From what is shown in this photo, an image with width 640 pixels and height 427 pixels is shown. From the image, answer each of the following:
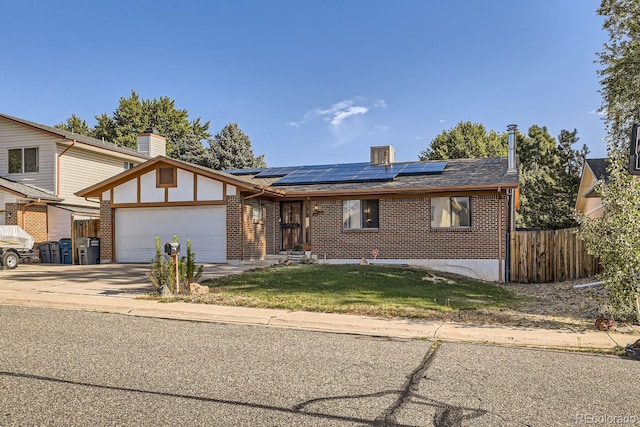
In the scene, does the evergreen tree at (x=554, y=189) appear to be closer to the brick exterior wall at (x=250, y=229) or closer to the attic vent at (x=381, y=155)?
the attic vent at (x=381, y=155)

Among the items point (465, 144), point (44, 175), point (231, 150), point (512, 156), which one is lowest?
point (44, 175)

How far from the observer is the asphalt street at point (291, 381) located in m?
4.48

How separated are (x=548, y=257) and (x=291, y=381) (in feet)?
47.5

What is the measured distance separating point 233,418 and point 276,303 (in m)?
6.19

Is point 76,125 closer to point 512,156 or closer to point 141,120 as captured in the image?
point 141,120

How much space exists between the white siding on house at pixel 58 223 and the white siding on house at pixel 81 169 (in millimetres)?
657

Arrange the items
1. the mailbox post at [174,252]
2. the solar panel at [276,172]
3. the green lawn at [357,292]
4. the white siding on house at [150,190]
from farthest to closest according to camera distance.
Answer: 1. the solar panel at [276,172]
2. the white siding on house at [150,190]
3. the mailbox post at [174,252]
4. the green lawn at [357,292]

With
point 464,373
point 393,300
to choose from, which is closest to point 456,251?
point 393,300

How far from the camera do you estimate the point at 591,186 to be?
63.6ft

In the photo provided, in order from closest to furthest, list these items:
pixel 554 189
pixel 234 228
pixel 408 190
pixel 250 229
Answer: pixel 408 190
pixel 234 228
pixel 250 229
pixel 554 189

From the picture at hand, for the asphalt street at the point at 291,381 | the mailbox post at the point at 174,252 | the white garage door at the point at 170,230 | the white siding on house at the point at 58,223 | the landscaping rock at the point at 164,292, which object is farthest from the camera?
the white siding on house at the point at 58,223

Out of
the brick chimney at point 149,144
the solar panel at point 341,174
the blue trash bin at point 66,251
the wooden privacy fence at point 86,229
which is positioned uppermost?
the brick chimney at point 149,144

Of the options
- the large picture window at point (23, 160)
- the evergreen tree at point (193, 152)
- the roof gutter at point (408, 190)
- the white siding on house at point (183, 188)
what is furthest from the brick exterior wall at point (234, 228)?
the evergreen tree at point (193, 152)

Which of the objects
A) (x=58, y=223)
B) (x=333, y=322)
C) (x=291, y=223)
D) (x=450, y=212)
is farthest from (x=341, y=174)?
(x=58, y=223)
